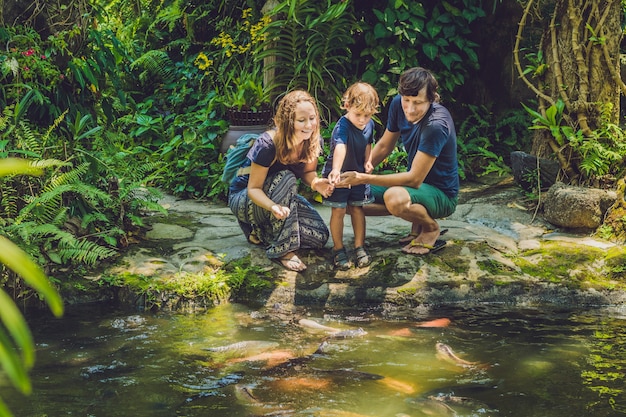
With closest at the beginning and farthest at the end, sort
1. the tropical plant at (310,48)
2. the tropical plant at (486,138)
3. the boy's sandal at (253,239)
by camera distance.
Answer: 1. the boy's sandal at (253,239)
2. the tropical plant at (310,48)
3. the tropical plant at (486,138)

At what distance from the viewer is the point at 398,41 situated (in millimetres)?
8562

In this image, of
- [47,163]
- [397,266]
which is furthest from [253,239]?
[47,163]

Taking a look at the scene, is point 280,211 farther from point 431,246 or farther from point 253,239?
point 431,246

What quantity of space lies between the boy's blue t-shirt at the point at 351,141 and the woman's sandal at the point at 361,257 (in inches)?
24.8

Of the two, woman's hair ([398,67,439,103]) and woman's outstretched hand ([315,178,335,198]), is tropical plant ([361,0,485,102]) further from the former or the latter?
woman's outstretched hand ([315,178,335,198])

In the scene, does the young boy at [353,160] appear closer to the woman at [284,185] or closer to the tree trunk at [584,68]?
the woman at [284,185]

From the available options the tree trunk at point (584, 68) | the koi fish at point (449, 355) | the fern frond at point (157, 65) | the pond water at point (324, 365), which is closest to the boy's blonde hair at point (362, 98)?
the pond water at point (324, 365)

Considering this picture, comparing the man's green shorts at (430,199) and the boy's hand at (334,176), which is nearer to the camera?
the boy's hand at (334,176)

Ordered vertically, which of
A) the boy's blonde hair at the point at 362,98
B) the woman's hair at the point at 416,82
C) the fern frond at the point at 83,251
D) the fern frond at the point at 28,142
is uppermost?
the woman's hair at the point at 416,82

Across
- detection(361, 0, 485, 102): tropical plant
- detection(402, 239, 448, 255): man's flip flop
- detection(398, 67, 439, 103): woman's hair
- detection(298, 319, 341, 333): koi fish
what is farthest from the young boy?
detection(361, 0, 485, 102): tropical plant

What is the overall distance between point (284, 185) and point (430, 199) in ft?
3.70

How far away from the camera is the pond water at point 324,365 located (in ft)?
12.4

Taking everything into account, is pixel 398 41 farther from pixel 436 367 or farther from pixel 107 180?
pixel 436 367

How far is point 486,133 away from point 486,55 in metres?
1.01
